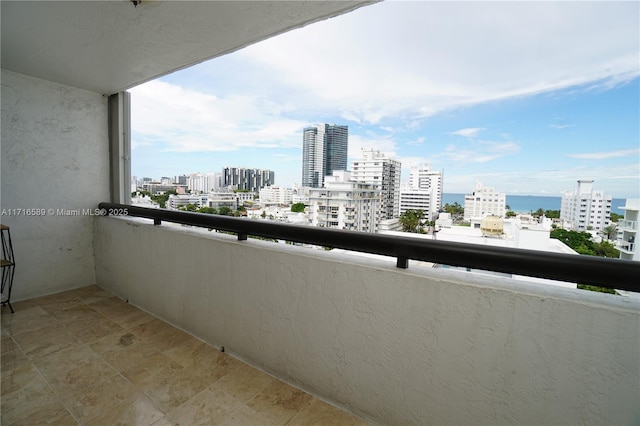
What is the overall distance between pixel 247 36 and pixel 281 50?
0.26m

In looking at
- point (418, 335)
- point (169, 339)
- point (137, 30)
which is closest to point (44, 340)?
point (169, 339)

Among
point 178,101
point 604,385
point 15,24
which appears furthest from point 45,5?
point 604,385

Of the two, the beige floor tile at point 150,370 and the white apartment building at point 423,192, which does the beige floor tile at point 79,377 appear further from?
the white apartment building at point 423,192

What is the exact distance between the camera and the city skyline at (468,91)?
97 cm

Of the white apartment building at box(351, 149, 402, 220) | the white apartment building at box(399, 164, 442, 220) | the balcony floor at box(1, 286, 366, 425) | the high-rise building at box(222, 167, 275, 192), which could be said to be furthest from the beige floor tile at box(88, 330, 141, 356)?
the white apartment building at box(399, 164, 442, 220)

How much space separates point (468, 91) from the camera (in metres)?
1.28

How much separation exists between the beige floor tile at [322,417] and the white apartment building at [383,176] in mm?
1098

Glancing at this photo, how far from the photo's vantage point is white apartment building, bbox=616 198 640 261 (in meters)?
0.90

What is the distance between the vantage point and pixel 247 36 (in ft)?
6.23

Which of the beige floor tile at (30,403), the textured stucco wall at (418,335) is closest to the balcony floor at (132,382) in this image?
the beige floor tile at (30,403)

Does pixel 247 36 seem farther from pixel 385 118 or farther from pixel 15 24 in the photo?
pixel 15 24

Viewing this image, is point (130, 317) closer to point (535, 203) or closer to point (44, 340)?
point (44, 340)

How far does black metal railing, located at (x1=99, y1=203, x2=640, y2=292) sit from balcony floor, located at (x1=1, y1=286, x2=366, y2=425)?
953 millimetres

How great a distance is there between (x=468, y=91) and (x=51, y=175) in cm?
409
